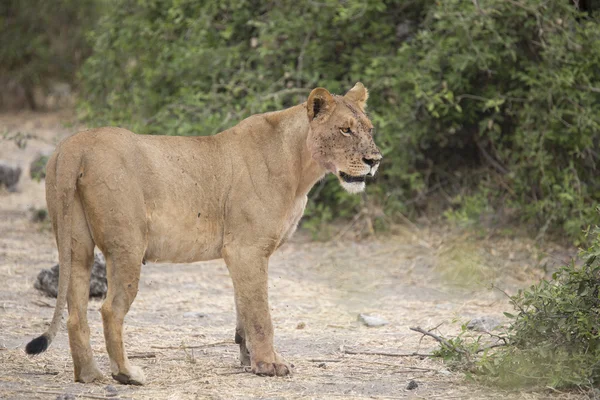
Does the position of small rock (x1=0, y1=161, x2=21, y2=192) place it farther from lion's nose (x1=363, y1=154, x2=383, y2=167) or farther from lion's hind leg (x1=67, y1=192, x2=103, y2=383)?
lion's nose (x1=363, y1=154, x2=383, y2=167)

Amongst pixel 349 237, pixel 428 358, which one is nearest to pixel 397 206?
pixel 349 237

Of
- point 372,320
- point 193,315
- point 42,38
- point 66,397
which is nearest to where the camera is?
point 66,397

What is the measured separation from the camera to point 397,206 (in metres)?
9.81

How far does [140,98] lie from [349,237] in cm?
296

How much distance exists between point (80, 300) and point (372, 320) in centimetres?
262

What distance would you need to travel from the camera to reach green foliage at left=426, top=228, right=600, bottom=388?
4848 millimetres

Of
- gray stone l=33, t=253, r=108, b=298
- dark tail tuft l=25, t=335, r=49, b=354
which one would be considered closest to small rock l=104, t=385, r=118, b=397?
dark tail tuft l=25, t=335, r=49, b=354

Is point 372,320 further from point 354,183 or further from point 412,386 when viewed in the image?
point 412,386

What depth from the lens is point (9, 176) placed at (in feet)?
40.0

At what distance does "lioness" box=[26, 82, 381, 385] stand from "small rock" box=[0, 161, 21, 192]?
7335 mm

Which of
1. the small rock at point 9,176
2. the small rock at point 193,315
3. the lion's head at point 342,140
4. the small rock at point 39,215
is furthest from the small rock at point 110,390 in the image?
the small rock at point 9,176

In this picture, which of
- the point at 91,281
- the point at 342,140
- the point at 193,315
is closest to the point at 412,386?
the point at 342,140

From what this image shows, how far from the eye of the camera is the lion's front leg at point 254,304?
520 centimetres

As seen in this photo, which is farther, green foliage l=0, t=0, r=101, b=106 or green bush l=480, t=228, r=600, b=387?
green foliage l=0, t=0, r=101, b=106
